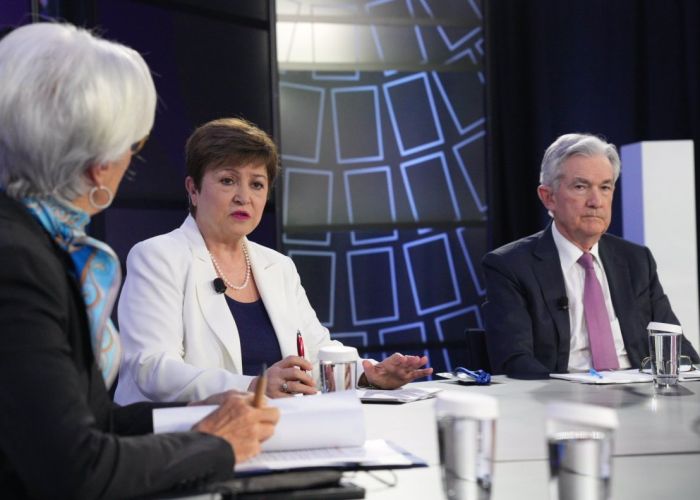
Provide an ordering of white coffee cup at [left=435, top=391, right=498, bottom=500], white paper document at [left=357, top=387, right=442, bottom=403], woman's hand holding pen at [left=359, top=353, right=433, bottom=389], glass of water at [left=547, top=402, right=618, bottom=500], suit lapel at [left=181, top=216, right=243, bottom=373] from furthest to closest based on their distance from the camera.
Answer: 1. suit lapel at [left=181, top=216, right=243, bottom=373]
2. woman's hand holding pen at [left=359, top=353, right=433, bottom=389]
3. white paper document at [left=357, top=387, right=442, bottom=403]
4. white coffee cup at [left=435, top=391, right=498, bottom=500]
5. glass of water at [left=547, top=402, right=618, bottom=500]

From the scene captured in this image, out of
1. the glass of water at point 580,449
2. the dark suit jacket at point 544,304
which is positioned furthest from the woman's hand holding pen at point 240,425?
the dark suit jacket at point 544,304

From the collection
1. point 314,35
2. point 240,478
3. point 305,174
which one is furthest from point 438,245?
point 240,478

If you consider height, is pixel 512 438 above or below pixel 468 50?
below

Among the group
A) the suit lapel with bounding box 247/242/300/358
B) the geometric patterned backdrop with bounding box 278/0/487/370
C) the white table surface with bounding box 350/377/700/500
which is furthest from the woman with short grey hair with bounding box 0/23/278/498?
the geometric patterned backdrop with bounding box 278/0/487/370

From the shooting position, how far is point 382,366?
247 centimetres

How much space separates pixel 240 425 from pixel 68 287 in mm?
337

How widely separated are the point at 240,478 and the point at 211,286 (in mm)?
1320

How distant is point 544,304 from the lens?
10.5 ft

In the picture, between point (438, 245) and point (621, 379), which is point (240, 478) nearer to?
point (621, 379)

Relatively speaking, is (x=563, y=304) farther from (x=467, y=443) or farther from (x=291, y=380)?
(x=467, y=443)

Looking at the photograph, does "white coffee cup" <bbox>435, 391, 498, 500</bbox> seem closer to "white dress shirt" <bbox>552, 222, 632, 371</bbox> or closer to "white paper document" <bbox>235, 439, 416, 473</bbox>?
"white paper document" <bbox>235, 439, 416, 473</bbox>

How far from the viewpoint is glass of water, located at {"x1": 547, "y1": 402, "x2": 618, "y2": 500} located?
1017 mm

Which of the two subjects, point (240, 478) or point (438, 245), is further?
point (438, 245)

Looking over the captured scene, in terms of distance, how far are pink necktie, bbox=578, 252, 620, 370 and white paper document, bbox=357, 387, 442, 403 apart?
34.3 inches
